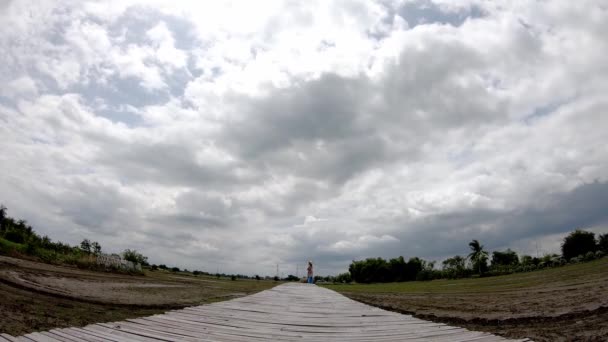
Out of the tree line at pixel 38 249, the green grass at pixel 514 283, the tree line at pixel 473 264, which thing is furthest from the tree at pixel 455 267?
the tree line at pixel 38 249

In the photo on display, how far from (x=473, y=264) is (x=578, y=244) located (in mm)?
18874

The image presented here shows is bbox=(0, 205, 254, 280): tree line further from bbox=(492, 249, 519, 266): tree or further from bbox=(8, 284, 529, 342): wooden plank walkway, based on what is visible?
bbox=(492, 249, 519, 266): tree

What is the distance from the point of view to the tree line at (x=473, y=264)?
59906 mm

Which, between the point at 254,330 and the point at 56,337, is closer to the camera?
the point at 56,337

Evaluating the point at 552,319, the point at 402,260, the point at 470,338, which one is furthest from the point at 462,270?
the point at 470,338

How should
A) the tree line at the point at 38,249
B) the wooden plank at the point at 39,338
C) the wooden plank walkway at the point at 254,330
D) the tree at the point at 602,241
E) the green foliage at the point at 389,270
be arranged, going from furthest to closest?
the green foliage at the point at 389,270 < the tree at the point at 602,241 < the tree line at the point at 38,249 < the wooden plank walkway at the point at 254,330 < the wooden plank at the point at 39,338

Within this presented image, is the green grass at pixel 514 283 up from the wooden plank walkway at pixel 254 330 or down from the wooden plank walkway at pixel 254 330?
down

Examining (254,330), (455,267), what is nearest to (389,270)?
(455,267)

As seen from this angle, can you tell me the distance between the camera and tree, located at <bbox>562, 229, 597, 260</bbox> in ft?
203

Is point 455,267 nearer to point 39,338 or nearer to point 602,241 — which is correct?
point 602,241

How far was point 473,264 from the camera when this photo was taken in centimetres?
7056

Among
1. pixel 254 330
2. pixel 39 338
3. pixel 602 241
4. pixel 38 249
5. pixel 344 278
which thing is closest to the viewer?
pixel 39 338

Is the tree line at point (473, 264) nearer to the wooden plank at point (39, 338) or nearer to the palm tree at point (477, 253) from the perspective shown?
the palm tree at point (477, 253)

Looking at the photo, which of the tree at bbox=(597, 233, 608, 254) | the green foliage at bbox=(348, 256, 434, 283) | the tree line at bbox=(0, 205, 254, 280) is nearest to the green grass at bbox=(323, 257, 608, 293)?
the tree line at bbox=(0, 205, 254, 280)
